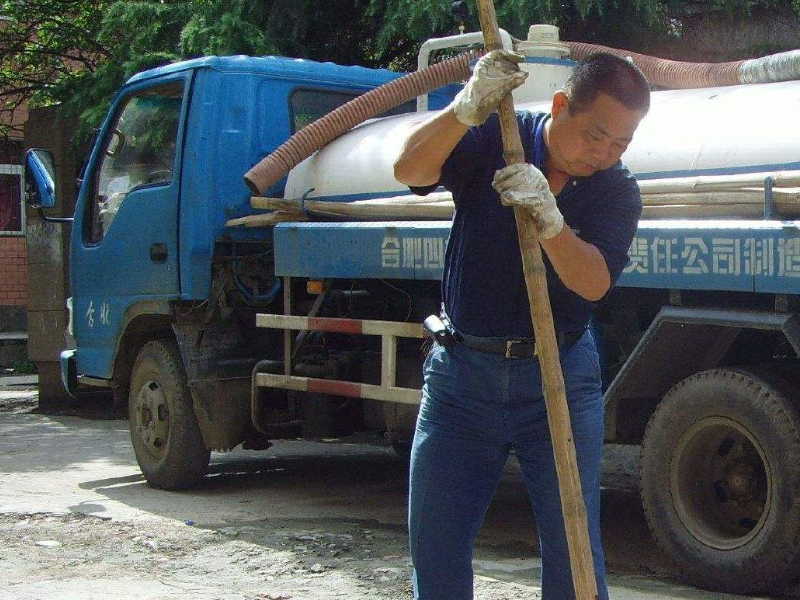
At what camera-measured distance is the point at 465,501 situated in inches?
127

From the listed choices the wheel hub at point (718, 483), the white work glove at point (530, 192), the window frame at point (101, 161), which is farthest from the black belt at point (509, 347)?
the window frame at point (101, 161)

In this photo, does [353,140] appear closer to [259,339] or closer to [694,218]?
[259,339]

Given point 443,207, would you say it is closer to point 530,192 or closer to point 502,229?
point 502,229

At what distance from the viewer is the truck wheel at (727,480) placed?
4.73 metres

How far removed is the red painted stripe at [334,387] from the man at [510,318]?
3.23 m

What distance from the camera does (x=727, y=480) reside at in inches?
199

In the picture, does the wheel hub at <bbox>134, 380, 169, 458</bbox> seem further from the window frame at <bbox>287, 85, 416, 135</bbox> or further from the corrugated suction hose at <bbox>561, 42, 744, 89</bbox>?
the corrugated suction hose at <bbox>561, 42, 744, 89</bbox>

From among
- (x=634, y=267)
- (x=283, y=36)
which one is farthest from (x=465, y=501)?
(x=283, y=36)

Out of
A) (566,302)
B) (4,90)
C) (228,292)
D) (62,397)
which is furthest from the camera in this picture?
(4,90)

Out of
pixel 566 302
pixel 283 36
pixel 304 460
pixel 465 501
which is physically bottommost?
pixel 304 460

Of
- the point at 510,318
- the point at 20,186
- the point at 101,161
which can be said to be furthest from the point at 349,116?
the point at 20,186

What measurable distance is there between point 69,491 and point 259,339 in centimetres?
141

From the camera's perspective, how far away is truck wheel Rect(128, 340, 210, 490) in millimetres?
7504

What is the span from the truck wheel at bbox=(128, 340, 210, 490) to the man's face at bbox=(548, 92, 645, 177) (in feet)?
15.6
